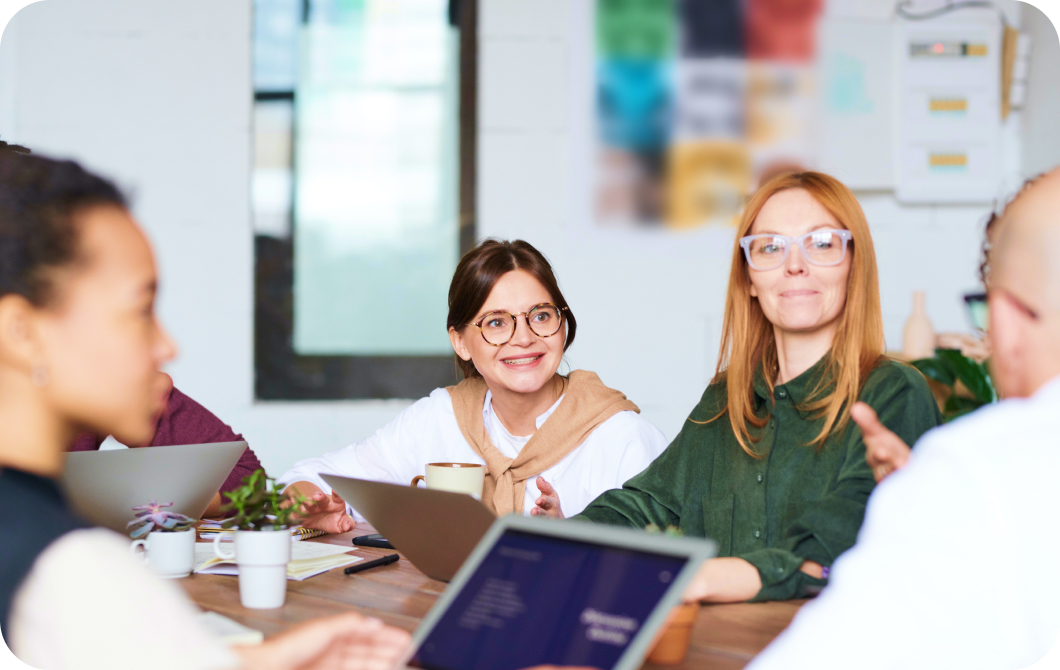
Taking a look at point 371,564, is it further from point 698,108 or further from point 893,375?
point 698,108

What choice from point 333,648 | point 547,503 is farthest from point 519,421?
point 333,648

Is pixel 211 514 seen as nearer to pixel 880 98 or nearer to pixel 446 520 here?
Answer: pixel 446 520

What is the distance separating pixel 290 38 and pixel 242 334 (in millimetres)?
1137

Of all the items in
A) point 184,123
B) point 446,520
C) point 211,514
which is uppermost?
point 184,123

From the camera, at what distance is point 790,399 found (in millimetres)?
1560

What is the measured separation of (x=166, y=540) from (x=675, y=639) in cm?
85

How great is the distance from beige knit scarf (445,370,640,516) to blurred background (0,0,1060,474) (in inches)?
39.8

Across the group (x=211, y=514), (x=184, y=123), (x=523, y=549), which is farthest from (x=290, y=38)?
(x=523, y=549)

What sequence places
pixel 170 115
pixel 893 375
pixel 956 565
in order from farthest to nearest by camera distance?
pixel 170 115 < pixel 893 375 < pixel 956 565

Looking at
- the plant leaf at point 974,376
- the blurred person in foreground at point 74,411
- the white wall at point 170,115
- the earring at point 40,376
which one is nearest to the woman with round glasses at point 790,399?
the blurred person in foreground at point 74,411

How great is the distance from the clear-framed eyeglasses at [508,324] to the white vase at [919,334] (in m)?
1.50

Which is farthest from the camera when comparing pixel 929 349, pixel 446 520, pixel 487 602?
pixel 929 349

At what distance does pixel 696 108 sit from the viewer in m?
3.18

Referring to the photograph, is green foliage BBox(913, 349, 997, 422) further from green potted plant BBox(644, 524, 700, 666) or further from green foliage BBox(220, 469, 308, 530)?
green foliage BBox(220, 469, 308, 530)
